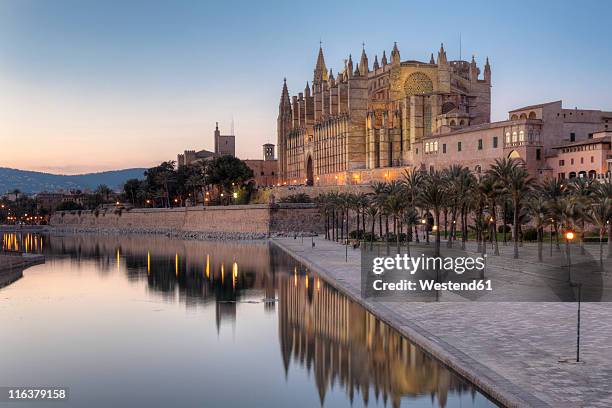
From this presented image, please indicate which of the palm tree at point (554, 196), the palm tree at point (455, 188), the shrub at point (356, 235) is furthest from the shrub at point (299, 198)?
the palm tree at point (554, 196)

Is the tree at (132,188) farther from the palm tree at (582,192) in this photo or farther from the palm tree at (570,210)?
the palm tree at (570,210)

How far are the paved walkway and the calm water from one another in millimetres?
456

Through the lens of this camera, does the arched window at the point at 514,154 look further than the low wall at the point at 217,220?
No

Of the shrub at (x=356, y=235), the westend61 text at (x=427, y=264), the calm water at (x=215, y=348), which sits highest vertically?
the shrub at (x=356, y=235)

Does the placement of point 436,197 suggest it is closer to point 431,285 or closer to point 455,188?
point 455,188

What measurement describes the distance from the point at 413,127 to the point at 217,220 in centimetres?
2517

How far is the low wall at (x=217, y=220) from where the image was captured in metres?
69.8

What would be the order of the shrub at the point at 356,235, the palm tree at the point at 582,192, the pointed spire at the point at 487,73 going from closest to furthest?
the palm tree at the point at 582,192 < the shrub at the point at 356,235 < the pointed spire at the point at 487,73

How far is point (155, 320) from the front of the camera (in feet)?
80.0

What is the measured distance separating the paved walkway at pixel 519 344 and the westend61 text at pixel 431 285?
1.59 meters

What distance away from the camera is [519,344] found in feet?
51.0

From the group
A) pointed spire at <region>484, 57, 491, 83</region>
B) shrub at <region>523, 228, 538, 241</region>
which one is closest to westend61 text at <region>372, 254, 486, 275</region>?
shrub at <region>523, 228, 538, 241</region>

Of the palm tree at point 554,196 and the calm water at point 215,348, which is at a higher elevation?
the palm tree at point 554,196

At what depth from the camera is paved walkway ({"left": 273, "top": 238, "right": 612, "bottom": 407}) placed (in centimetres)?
1203
